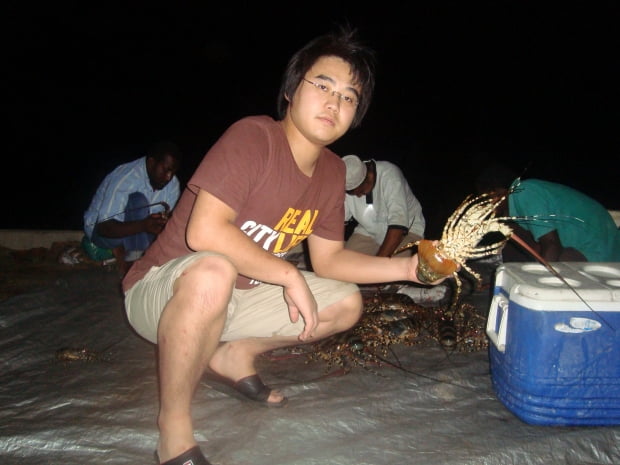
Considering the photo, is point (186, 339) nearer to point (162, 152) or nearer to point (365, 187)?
point (365, 187)

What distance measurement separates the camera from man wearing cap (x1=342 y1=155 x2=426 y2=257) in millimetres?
4234

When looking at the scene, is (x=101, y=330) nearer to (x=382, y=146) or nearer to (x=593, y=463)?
(x=593, y=463)

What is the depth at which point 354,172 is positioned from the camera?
13.5ft

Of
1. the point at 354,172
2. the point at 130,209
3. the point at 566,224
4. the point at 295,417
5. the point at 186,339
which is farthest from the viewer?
the point at 130,209

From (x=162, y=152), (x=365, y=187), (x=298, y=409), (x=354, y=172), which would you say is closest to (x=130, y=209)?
(x=162, y=152)

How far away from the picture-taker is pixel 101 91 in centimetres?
2603

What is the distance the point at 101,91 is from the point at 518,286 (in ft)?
95.4

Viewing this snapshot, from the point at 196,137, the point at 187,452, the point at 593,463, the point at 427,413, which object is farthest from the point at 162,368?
the point at 196,137

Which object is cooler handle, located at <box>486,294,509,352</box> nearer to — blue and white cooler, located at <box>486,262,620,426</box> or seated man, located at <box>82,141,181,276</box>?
blue and white cooler, located at <box>486,262,620,426</box>

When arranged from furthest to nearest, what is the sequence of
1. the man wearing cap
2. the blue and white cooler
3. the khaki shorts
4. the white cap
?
the man wearing cap
the white cap
the khaki shorts
the blue and white cooler

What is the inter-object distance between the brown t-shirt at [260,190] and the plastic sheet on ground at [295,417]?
58 centimetres

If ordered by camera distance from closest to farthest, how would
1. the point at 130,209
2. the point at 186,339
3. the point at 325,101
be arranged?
the point at 186,339, the point at 325,101, the point at 130,209

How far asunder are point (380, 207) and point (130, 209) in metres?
2.60

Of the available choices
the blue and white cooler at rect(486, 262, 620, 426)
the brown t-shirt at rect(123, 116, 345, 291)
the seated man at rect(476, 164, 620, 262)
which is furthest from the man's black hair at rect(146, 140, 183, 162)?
the blue and white cooler at rect(486, 262, 620, 426)
